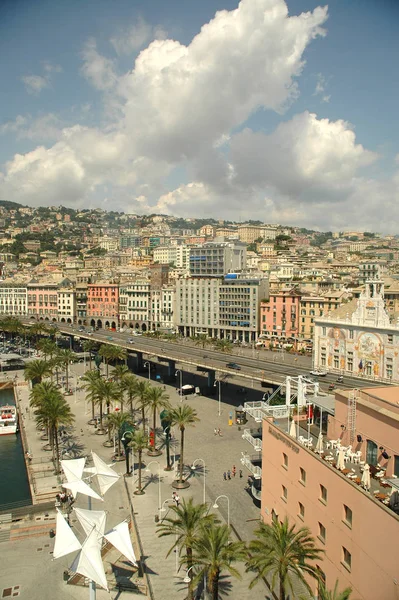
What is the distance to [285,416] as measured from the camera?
3616 cm

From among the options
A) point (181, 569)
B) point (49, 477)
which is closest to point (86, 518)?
point (181, 569)

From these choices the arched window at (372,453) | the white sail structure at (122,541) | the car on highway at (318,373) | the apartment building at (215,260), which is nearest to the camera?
the arched window at (372,453)

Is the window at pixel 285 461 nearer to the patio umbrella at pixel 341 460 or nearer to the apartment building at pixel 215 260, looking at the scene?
the patio umbrella at pixel 341 460

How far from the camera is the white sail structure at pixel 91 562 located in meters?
26.0

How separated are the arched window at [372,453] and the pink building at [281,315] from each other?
90.2 m

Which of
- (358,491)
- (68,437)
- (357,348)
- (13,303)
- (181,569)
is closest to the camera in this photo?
(358,491)

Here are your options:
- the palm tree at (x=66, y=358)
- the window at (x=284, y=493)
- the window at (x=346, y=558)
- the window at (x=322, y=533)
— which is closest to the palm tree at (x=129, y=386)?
the palm tree at (x=66, y=358)

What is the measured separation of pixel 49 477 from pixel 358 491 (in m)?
35.5

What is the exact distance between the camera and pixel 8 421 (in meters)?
65.7

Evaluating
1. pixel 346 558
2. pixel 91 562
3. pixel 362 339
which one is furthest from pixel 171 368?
pixel 346 558

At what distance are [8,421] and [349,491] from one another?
55237mm

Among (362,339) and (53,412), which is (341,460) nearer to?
(53,412)

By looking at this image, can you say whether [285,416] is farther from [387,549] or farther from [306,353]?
[306,353]

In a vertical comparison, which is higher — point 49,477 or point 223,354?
point 223,354
